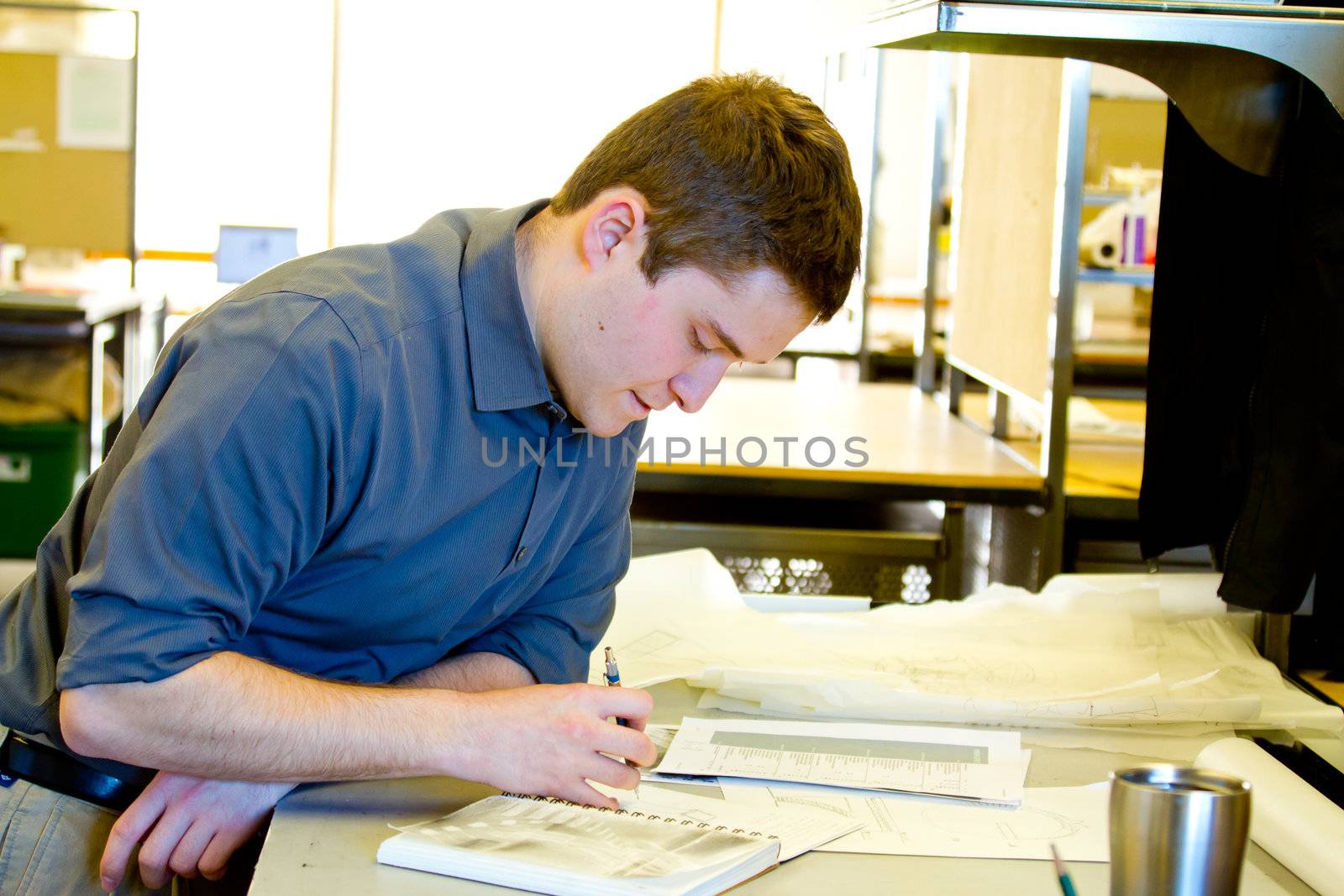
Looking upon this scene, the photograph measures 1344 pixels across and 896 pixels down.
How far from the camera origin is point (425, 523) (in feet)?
3.56

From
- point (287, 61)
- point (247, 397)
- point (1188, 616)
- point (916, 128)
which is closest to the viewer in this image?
point (247, 397)

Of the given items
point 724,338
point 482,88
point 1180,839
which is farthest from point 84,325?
point 1180,839

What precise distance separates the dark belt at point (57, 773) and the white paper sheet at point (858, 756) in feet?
1.50

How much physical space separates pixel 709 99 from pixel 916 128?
631 cm

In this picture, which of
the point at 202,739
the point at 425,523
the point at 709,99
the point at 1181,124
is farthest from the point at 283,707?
the point at 1181,124

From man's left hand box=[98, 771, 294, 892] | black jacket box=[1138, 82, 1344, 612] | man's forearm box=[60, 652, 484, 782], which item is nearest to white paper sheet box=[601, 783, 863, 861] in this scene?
man's forearm box=[60, 652, 484, 782]

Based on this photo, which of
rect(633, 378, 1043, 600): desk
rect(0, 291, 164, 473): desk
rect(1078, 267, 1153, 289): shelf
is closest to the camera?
rect(633, 378, 1043, 600): desk

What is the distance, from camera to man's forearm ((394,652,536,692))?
1.20m

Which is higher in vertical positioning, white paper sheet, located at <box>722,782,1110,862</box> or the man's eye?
the man's eye

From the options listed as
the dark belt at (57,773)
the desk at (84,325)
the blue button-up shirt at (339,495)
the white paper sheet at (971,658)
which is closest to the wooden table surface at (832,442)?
the white paper sheet at (971,658)

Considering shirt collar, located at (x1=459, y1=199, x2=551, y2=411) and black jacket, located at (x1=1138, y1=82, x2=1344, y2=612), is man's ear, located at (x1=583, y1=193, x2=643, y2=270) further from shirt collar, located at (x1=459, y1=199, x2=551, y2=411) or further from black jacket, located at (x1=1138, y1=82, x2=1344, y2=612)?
black jacket, located at (x1=1138, y1=82, x2=1344, y2=612)

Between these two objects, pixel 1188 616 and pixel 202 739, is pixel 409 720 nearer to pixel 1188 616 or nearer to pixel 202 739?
pixel 202 739

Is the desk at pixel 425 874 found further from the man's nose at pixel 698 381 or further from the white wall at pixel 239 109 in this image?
the white wall at pixel 239 109

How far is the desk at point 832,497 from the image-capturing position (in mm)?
2301
